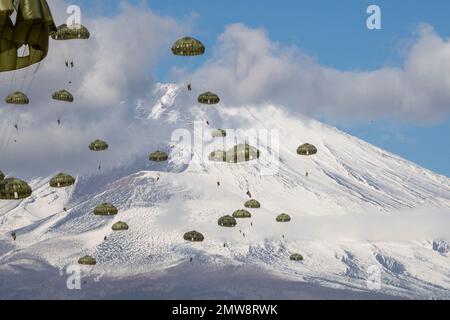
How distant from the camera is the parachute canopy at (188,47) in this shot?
98.2 metres

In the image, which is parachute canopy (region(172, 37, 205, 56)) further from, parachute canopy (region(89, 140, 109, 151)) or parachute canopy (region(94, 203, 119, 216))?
parachute canopy (region(94, 203, 119, 216))

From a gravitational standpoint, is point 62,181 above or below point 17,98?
below

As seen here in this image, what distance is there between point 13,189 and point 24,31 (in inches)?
751

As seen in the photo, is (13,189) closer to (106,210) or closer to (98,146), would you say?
(98,146)

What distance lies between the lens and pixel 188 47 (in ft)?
322

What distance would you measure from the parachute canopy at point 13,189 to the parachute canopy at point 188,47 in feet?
126

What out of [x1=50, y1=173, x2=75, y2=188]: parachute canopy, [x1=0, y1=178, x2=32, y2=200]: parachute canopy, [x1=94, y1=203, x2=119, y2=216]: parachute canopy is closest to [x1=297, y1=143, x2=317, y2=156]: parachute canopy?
[x1=94, y1=203, x2=119, y2=216]: parachute canopy

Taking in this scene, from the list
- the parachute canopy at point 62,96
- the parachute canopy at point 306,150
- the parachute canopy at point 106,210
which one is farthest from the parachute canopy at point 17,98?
the parachute canopy at point 306,150

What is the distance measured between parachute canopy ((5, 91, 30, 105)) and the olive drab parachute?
48504 millimetres

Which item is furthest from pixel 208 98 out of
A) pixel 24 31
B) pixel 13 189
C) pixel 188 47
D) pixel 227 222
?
pixel 24 31

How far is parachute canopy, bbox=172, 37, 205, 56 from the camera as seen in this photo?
98.2 m

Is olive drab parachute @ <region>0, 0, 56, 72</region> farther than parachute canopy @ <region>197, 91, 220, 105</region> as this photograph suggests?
No
